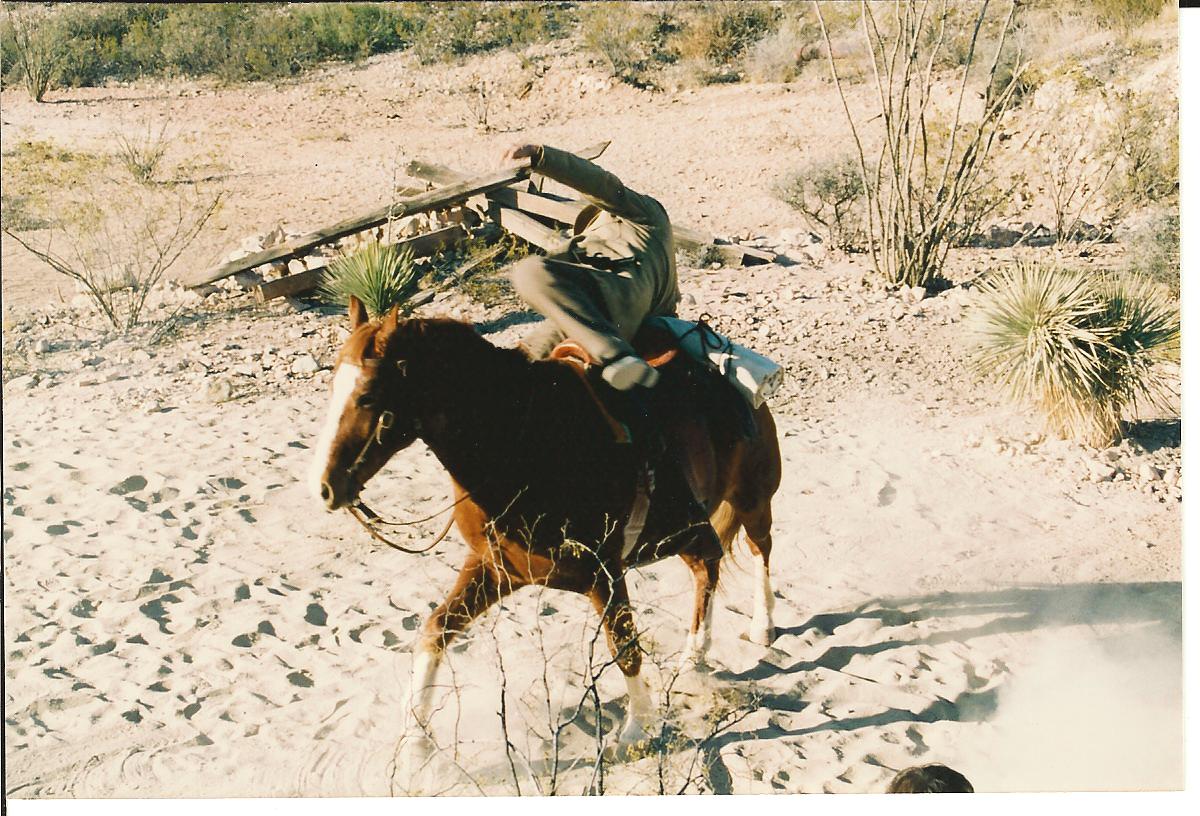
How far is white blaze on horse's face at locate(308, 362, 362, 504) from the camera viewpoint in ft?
11.4

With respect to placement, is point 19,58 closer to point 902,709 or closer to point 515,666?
point 515,666

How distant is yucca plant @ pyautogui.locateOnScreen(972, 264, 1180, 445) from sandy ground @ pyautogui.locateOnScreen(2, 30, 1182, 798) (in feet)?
1.08

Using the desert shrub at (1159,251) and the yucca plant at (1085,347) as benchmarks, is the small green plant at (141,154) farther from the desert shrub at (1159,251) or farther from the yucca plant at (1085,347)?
the desert shrub at (1159,251)

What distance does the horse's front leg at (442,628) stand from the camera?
4.17 metres

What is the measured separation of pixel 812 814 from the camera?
4367mm

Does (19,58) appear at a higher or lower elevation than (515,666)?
higher

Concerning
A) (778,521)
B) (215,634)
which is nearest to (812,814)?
(778,521)

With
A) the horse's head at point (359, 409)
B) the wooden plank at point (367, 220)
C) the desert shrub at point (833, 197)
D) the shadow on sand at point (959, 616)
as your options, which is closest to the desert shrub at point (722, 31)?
the desert shrub at point (833, 197)

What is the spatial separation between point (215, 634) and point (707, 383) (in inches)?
108

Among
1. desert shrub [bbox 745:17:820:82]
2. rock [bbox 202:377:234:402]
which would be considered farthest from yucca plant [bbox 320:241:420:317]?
desert shrub [bbox 745:17:820:82]

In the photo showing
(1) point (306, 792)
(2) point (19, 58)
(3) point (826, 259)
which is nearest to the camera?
(1) point (306, 792)

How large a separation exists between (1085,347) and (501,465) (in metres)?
5.35

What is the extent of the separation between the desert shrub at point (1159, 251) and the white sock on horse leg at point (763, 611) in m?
6.02

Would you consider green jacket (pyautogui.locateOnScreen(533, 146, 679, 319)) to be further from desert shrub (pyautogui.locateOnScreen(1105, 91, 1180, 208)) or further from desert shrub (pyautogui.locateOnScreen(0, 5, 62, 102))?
desert shrub (pyautogui.locateOnScreen(0, 5, 62, 102))
